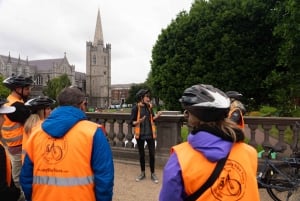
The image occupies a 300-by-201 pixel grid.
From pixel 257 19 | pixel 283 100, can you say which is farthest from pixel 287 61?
pixel 257 19

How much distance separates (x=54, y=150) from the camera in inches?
132

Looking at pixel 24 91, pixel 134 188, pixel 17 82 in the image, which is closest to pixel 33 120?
pixel 24 91

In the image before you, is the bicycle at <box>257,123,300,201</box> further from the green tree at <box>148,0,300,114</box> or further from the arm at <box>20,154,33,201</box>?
the green tree at <box>148,0,300,114</box>

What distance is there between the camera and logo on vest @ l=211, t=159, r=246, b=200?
242 cm

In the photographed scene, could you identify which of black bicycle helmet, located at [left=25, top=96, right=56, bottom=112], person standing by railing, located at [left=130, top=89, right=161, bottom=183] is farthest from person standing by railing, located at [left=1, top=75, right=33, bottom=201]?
person standing by railing, located at [left=130, top=89, right=161, bottom=183]

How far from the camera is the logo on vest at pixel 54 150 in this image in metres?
3.35

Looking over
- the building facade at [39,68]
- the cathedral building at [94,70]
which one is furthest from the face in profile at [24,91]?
the cathedral building at [94,70]

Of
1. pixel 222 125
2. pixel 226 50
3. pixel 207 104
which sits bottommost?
pixel 222 125

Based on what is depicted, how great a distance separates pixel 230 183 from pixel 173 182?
36 centimetres

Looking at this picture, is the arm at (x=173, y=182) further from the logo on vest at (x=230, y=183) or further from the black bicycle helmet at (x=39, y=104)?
the black bicycle helmet at (x=39, y=104)

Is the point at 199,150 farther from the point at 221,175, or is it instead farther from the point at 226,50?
the point at 226,50

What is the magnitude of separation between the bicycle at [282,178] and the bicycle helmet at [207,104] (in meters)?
4.61

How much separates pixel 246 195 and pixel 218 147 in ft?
1.25

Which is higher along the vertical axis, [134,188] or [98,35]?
[98,35]
